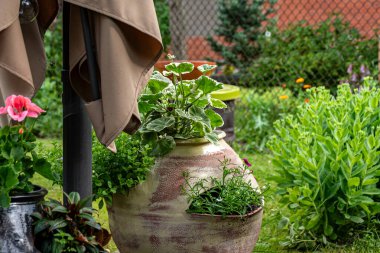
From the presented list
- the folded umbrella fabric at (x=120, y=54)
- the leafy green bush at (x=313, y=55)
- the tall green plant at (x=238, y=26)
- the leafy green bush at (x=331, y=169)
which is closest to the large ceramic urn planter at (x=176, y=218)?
the leafy green bush at (x=331, y=169)

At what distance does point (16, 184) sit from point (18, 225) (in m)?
0.17

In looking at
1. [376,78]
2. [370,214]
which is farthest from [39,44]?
[376,78]

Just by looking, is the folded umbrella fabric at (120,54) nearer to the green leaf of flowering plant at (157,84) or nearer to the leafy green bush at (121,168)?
the leafy green bush at (121,168)

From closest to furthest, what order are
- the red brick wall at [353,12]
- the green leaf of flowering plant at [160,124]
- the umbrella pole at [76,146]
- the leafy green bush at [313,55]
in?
the umbrella pole at [76,146], the green leaf of flowering plant at [160,124], the leafy green bush at [313,55], the red brick wall at [353,12]

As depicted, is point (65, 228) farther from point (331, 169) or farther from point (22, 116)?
point (331, 169)

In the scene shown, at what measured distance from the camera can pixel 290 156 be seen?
15.1 feet

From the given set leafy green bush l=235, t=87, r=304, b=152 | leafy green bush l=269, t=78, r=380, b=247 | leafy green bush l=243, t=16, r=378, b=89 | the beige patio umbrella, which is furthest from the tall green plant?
the beige patio umbrella

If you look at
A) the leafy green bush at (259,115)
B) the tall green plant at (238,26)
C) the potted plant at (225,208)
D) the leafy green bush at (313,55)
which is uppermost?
the potted plant at (225,208)

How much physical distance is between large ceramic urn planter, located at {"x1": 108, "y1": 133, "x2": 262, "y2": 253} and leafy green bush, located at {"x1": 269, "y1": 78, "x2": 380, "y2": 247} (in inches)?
25.9

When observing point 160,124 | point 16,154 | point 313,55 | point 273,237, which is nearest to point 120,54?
point 16,154

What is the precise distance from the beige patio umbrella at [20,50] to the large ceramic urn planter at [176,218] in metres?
0.83

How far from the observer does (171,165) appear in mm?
3695

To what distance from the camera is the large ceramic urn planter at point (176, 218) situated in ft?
11.7

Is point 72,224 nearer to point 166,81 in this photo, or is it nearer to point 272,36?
point 166,81
